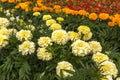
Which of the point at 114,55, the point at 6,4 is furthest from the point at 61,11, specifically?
the point at 114,55

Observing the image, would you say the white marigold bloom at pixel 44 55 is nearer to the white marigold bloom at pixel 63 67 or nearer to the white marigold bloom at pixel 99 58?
the white marigold bloom at pixel 63 67

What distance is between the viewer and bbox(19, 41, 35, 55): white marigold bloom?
11.8 feet

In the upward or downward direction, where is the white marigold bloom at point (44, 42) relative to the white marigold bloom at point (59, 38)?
downward

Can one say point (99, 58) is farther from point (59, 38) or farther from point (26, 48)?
point (26, 48)

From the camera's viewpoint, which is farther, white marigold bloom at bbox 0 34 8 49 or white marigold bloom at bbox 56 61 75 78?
white marigold bloom at bbox 0 34 8 49

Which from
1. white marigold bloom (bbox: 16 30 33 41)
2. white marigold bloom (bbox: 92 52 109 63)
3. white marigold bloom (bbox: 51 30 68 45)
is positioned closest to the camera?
white marigold bloom (bbox: 92 52 109 63)

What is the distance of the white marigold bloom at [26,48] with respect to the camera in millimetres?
3605

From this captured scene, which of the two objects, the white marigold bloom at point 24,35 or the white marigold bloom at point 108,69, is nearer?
the white marigold bloom at point 108,69

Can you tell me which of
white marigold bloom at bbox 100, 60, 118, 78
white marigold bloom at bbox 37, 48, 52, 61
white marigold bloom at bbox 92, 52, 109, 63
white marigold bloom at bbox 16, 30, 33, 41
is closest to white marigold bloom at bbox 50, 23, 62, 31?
white marigold bloom at bbox 16, 30, 33, 41

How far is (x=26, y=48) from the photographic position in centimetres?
361

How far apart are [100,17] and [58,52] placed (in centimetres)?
227

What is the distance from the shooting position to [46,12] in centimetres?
603

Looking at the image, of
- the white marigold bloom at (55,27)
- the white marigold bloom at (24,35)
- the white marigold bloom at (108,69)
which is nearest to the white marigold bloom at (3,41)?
the white marigold bloom at (24,35)

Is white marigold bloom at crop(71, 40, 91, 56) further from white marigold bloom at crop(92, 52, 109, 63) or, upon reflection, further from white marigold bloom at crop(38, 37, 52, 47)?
white marigold bloom at crop(38, 37, 52, 47)
